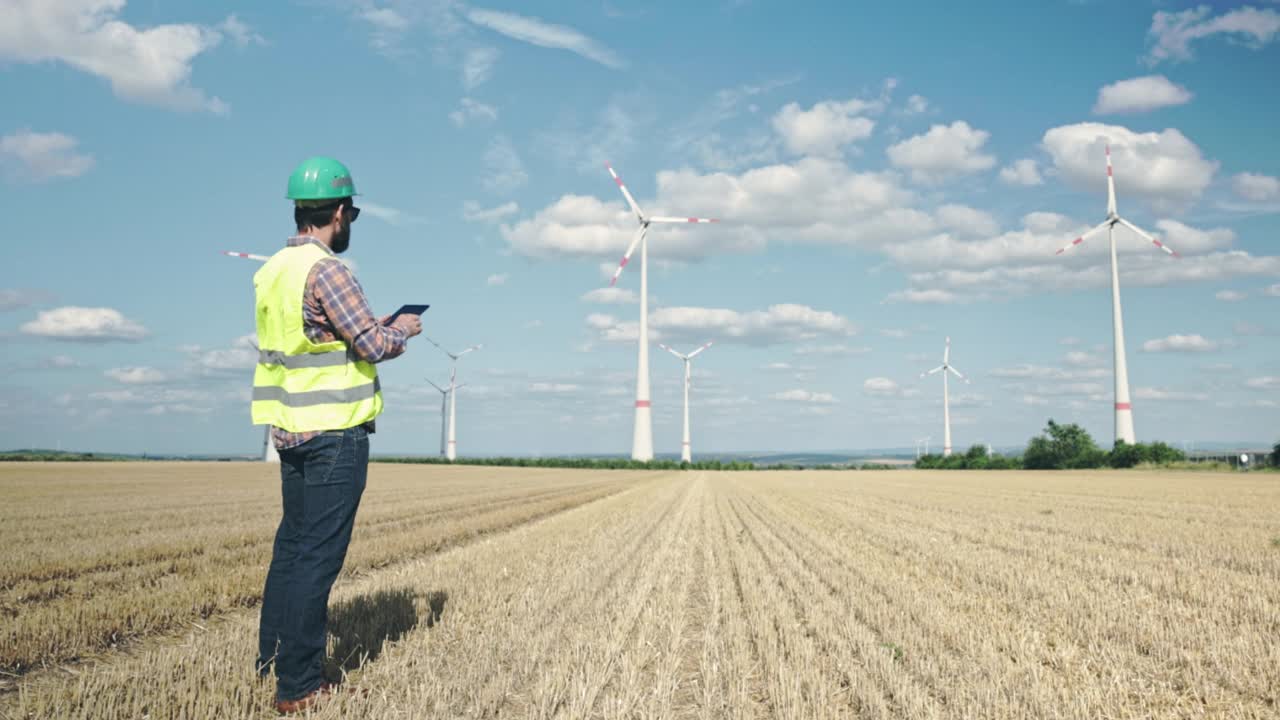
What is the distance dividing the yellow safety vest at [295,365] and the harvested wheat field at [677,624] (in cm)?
174

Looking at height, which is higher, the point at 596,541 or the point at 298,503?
the point at 298,503

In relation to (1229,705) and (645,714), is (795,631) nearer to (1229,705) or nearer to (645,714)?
(645,714)

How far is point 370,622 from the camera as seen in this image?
7.48 m

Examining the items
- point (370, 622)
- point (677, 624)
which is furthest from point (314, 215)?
point (677, 624)

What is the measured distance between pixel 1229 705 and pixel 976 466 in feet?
356

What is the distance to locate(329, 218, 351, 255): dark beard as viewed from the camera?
536cm

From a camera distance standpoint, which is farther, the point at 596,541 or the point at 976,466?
the point at 976,466

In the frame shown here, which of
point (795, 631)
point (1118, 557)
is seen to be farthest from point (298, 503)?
point (1118, 557)

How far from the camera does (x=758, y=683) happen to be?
5.81 metres

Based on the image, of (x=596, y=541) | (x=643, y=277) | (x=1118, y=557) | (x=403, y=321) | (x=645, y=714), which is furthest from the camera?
(x=643, y=277)

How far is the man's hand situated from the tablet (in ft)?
0.08

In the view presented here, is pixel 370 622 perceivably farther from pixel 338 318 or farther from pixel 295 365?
pixel 338 318

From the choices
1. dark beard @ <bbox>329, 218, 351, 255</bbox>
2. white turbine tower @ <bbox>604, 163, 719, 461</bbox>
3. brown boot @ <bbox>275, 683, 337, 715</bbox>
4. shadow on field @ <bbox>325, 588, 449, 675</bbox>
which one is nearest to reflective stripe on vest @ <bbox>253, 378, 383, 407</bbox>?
dark beard @ <bbox>329, 218, 351, 255</bbox>

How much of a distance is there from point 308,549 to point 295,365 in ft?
3.66
